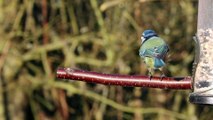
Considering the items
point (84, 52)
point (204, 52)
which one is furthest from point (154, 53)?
point (84, 52)

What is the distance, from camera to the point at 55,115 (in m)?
5.75

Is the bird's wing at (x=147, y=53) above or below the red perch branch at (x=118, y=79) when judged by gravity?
above

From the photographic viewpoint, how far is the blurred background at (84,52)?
17.0 ft

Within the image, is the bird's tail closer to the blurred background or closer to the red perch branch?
the red perch branch

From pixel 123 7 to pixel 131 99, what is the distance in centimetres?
85

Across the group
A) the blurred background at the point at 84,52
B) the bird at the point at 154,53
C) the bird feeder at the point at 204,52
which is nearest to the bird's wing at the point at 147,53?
the bird at the point at 154,53

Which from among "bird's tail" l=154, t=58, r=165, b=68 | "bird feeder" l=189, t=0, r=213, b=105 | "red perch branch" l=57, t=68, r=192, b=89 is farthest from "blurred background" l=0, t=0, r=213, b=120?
"red perch branch" l=57, t=68, r=192, b=89

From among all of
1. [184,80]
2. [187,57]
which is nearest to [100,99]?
[187,57]

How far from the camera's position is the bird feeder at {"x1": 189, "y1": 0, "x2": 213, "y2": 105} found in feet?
10.6

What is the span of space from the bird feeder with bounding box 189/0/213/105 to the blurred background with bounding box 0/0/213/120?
1.68 metres

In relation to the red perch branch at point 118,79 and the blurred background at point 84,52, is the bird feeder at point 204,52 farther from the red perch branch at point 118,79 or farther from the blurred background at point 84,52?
the blurred background at point 84,52

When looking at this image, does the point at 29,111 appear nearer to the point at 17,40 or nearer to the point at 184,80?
the point at 17,40

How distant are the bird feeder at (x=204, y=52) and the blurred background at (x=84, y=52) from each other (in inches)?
66.1

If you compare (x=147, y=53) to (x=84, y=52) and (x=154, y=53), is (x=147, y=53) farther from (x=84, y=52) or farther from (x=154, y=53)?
(x=84, y=52)
